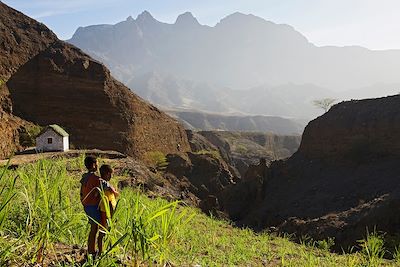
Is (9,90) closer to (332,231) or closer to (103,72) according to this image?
(103,72)

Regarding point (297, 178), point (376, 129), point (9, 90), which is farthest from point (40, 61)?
point (376, 129)

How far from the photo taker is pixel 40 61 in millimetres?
40156

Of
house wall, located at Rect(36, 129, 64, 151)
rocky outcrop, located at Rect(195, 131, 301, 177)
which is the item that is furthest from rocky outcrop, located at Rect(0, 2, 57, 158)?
rocky outcrop, located at Rect(195, 131, 301, 177)

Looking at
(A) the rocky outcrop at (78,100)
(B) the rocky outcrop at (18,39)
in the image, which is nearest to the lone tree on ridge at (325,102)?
(A) the rocky outcrop at (78,100)

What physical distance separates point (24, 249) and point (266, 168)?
33998 mm

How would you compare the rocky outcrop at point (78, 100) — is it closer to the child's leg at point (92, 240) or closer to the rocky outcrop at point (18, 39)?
the rocky outcrop at point (18, 39)

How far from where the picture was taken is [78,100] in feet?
133

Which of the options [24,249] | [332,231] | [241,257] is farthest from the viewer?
[332,231]

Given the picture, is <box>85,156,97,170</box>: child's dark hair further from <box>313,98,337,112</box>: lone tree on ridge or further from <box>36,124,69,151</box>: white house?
<box>313,98,337,112</box>: lone tree on ridge

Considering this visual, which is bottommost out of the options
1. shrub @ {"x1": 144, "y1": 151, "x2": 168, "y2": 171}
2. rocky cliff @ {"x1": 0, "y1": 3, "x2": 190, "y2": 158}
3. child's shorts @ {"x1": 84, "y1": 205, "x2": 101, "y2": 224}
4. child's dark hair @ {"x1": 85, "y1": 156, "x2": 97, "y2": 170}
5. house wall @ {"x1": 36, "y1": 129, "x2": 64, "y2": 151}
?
shrub @ {"x1": 144, "y1": 151, "x2": 168, "y2": 171}

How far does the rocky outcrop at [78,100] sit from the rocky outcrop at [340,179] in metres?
14.7

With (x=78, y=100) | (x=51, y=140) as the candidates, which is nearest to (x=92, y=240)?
(x=51, y=140)

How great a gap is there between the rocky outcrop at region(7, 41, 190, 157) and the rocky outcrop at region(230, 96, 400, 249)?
14.7 meters

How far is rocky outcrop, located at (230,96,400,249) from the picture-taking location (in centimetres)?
2131
